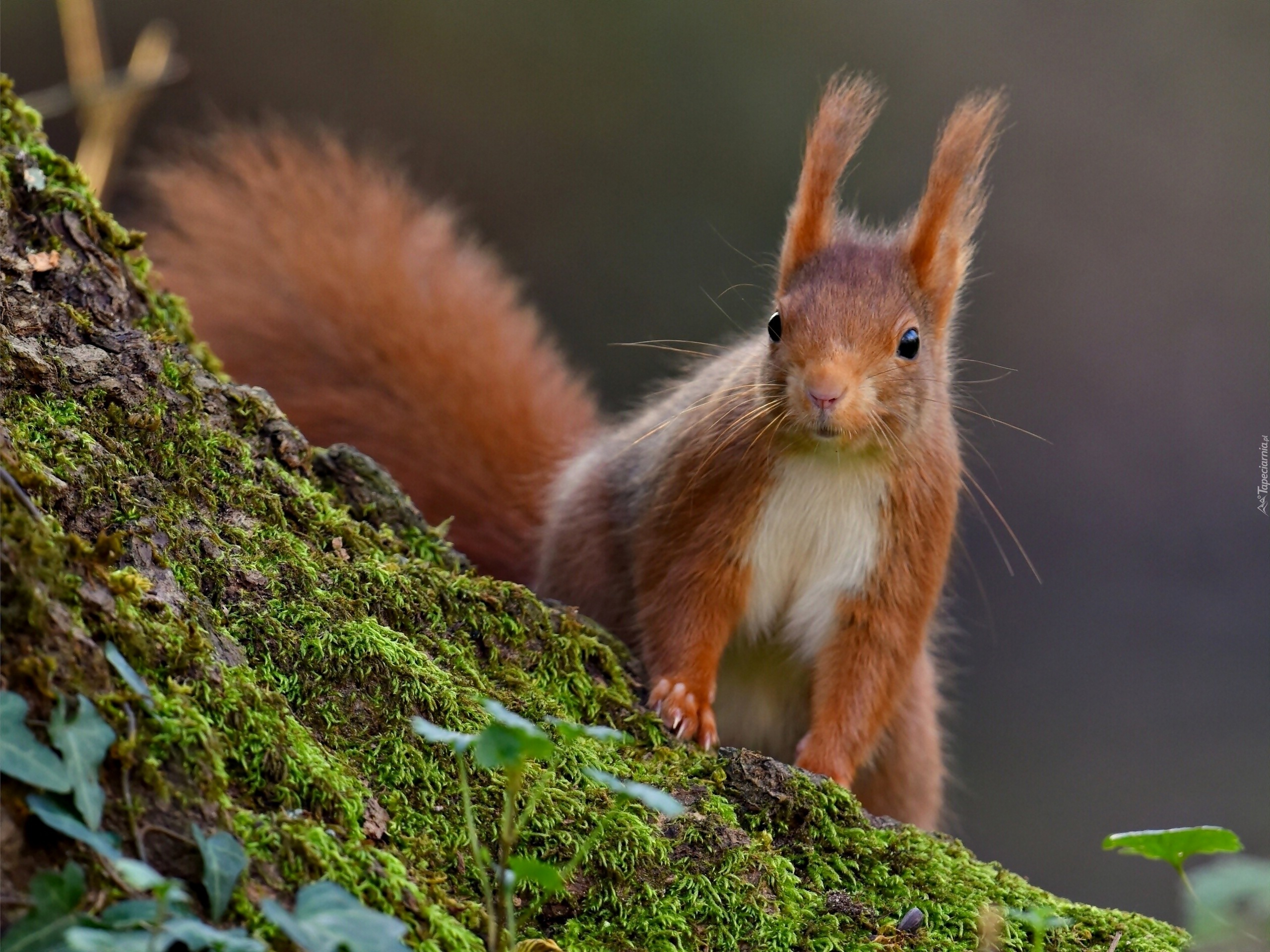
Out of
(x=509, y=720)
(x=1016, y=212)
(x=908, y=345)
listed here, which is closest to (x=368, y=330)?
(x=908, y=345)

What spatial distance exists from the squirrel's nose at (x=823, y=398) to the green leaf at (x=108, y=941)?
3.28 feet

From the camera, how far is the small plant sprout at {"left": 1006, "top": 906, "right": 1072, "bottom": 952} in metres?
0.88

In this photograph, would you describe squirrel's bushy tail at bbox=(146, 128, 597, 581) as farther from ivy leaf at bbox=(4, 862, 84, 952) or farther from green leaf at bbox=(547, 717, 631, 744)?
ivy leaf at bbox=(4, 862, 84, 952)

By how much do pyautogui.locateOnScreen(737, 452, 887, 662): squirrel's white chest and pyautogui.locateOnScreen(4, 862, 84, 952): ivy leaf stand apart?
1.10m

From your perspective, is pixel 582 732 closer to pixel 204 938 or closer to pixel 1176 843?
pixel 204 938

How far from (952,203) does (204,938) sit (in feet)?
4.44

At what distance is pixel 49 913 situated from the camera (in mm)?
626

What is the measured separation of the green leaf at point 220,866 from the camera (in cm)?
70

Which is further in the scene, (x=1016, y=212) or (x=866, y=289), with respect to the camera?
(x=1016, y=212)

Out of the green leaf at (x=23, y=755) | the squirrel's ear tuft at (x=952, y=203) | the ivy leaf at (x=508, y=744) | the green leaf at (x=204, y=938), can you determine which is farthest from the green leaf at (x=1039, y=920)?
the squirrel's ear tuft at (x=952, y=203)

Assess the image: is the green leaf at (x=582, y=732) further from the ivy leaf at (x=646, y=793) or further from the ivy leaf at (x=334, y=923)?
the ivy leaf at (x=334, y=923)

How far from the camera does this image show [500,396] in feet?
7.44

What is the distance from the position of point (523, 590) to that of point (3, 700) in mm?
733

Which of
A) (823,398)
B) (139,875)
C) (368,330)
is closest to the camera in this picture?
(139,875)
